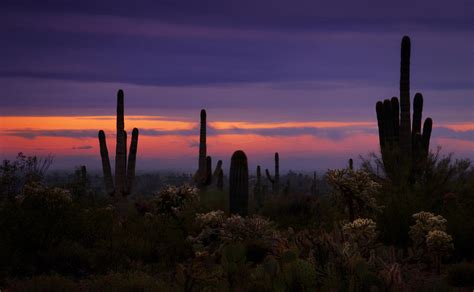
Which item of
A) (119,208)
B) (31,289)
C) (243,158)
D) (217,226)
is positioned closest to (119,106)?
(119,208)

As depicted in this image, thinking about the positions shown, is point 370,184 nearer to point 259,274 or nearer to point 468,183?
point 259,274

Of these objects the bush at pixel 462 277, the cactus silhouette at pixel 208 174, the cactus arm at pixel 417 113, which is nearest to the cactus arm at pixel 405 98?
the cactus arm at pixel 417 113

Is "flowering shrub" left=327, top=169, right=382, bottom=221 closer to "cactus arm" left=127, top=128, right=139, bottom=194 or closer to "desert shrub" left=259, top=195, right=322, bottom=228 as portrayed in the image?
"desert shrub" left=259, top=195, right=322, bottom=228

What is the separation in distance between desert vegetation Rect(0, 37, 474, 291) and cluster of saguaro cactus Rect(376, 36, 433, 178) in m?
0.05

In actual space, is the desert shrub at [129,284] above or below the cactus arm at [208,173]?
below

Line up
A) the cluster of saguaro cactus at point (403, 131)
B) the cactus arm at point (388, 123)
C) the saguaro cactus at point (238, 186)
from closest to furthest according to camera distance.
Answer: the saguaro cactus at point (238, 186) < the cluster of saguaro cactus at point (403, 131) < the cactus arm at point (388, 123)

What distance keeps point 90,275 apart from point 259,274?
4.54m

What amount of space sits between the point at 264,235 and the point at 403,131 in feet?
30.5

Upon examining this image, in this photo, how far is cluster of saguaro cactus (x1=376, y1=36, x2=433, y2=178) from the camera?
20625 mm

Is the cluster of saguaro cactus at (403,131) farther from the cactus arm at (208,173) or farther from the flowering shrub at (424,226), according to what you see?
the cactus arm at (208,173)

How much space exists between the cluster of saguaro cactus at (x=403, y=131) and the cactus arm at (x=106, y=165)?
1121 cm

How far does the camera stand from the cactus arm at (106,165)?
2638cm

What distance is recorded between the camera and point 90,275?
12.3 meters

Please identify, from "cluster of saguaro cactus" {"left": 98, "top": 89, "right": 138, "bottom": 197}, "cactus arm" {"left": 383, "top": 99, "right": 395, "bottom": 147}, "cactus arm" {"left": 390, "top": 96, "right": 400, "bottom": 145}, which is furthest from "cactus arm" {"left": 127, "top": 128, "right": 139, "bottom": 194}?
"cactus arm" {"left": 390, "top": 96, "right": 400, "bottom": 145}
